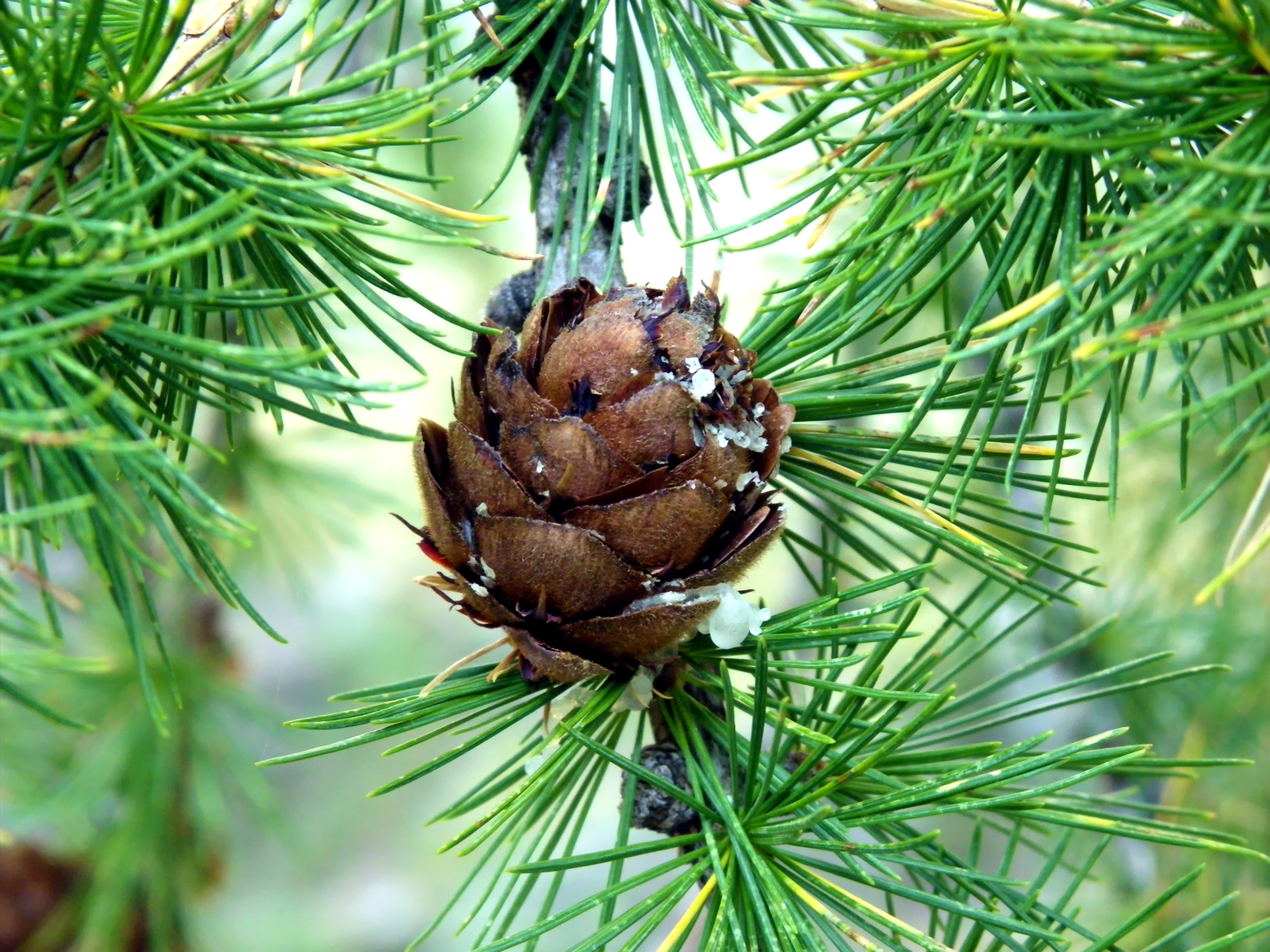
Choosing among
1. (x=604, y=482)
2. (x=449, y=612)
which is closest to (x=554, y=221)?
(x=604, y=482)

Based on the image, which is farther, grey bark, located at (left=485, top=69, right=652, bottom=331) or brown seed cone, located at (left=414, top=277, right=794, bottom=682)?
grey bark, located at (left=485, top=69, right=652, bottom=331)

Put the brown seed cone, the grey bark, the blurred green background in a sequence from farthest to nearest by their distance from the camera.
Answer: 1. the blurred green background
2. the grey bark
3. the brown seed cone

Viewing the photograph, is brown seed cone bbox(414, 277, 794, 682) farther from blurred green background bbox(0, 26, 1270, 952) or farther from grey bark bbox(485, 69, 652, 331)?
blurred green background bbox(0, 26, 1270, 952)

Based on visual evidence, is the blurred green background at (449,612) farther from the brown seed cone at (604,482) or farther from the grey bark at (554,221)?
the brown seed cone at (604,482)

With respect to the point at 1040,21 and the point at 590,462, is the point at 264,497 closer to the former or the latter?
the point at 590,462

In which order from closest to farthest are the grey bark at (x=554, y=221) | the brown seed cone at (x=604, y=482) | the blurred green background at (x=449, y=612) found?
1. the brown seed cone at (x=604, y=482)
2. the grey bark at (x=554, y=221)
3. the blurred green background at (x=449, y=612)

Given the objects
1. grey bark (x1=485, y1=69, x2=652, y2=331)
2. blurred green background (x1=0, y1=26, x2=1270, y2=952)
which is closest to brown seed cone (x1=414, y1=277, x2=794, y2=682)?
grey bark (x1=485, y1=69, x2=652, y2=331)

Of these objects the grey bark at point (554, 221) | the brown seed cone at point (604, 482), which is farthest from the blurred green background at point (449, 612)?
the brown seed cone at point (604, 482)

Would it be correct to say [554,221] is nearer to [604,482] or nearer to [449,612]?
[604,482]
